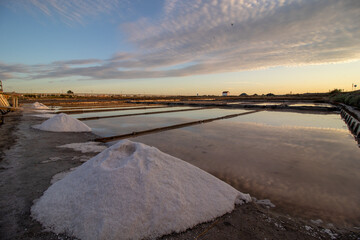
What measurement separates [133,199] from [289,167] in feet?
9.78

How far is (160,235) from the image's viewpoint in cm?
151

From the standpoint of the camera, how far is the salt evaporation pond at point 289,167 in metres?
2.17

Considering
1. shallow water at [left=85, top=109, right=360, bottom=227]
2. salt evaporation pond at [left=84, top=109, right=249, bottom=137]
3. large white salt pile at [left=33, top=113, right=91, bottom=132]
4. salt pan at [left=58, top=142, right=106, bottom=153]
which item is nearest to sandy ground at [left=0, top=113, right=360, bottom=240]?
shallow water at [left=85, top=109, right=360, bottom=227]

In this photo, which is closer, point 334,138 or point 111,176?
point 111,176

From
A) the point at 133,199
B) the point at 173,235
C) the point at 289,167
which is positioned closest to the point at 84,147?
the point at 133,199

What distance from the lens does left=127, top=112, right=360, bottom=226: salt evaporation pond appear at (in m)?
2.17

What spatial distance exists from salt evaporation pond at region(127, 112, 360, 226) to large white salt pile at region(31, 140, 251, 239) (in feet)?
2.41

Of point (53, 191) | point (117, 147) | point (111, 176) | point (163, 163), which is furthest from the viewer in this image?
point (117, 147)

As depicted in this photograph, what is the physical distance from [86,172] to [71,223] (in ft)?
1.68

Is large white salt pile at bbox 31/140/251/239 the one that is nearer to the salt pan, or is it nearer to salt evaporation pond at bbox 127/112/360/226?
salt evaporation pond at bbox 127/112/360/226

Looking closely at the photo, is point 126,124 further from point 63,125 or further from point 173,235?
point 173,235

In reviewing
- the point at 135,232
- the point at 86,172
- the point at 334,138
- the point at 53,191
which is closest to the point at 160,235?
the point at 135,232

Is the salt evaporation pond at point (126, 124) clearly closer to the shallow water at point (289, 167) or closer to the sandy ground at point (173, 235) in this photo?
the shallow water at point (289, 167)

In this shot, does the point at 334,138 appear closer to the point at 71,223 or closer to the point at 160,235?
the point at 160,235
